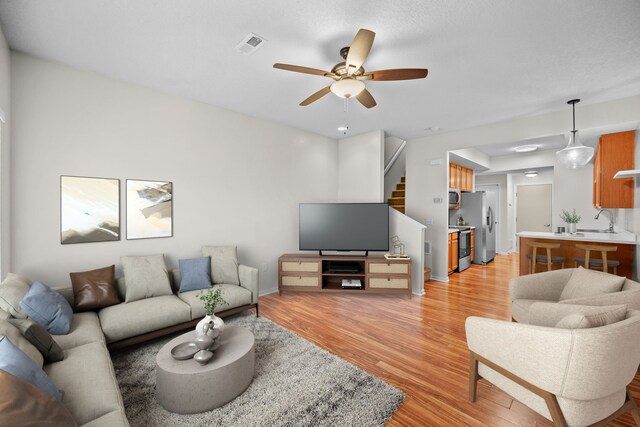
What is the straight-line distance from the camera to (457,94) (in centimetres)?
331

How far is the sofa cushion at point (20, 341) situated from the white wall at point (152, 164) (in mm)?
1407

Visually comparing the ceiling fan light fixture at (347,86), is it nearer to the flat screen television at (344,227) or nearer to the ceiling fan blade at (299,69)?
the ceiling fan blade at (299,69)

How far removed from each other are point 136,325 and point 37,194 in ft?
5.33

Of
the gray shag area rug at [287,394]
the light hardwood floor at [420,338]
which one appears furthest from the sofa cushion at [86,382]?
the light hardwood floor at [420,338]

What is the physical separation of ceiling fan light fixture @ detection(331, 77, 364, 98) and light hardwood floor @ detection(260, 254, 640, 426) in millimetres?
2384

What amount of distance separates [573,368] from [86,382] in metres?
2.62

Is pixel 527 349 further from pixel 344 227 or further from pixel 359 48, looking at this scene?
pixel 344 227

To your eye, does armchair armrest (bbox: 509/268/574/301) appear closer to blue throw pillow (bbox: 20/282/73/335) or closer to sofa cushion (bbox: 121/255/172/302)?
sofa cushion (bbox: 121/255/172/302)

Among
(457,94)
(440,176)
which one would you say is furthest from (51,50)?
(440,176)

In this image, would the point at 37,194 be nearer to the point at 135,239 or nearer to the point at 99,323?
the point at 135,239

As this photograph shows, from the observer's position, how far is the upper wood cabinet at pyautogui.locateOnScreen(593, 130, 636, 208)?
12.5 ft

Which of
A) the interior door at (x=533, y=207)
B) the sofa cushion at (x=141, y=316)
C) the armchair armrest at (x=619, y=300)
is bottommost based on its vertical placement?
the sofa cushion at (x=141, y=316)

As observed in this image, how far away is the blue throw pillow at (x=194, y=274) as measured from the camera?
10.4 feet

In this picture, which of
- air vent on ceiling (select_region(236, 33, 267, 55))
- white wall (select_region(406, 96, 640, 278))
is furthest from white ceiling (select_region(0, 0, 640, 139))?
white wall (select_region(406, 96, 640, 278))
